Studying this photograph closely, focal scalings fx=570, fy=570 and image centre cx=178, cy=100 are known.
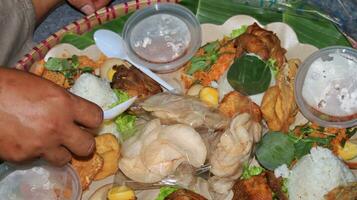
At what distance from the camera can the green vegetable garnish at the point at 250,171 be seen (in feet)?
5.27

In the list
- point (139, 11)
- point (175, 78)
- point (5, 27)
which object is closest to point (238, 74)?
point (175, 78)

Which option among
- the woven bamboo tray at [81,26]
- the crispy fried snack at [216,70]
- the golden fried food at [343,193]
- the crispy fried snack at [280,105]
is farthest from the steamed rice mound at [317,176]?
the woven bamboo tray at [81,26]

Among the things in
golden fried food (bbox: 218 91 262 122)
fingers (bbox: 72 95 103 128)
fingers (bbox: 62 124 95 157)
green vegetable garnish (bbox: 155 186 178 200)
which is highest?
fingers (bbox: 72 95 103 128)

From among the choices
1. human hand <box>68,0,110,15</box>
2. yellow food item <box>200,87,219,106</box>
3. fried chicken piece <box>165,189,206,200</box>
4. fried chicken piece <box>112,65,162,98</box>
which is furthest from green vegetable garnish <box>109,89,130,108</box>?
human hand <box>68,0,110,15</box>

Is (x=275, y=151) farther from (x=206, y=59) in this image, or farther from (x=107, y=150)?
(x=107, y=150)

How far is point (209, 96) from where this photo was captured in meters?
1.68

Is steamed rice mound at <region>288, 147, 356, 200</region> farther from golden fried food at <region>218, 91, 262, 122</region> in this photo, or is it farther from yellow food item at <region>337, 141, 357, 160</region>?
golden fried food at <region>218, 91, 262, 122</region>

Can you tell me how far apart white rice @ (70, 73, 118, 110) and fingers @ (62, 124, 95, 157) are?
34 centimetres

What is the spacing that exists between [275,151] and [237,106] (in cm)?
17

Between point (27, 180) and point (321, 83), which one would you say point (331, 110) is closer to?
point (321, 83)

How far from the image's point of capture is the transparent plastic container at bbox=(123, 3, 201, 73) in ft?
5.94

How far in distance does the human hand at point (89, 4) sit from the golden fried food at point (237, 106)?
2.49ft

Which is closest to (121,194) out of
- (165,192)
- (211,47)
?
(165,192)

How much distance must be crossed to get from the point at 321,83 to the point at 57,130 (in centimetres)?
84
